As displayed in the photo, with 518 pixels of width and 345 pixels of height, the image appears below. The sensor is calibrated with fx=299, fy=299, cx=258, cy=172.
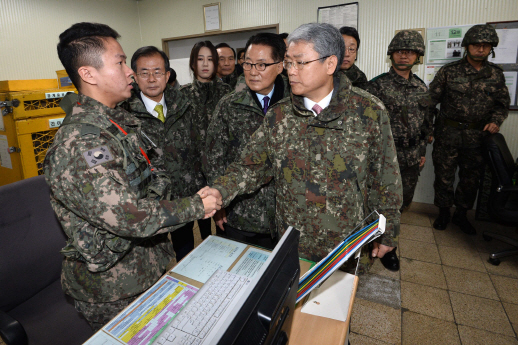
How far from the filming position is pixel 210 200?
1316 mm

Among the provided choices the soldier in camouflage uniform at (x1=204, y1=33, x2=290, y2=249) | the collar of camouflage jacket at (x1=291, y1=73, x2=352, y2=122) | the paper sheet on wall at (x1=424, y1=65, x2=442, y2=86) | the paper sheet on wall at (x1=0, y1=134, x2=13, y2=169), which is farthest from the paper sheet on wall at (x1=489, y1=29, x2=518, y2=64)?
the paper sheet on wall at (x1=0, y1=134, x2=13, y2=169)

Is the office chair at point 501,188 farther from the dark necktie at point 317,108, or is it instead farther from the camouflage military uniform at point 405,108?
the dark necktie at point 317,108

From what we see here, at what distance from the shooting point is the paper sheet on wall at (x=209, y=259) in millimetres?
1162

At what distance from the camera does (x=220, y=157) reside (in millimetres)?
1948

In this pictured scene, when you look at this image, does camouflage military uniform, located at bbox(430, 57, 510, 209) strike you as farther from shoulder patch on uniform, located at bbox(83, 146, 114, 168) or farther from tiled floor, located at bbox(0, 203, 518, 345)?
shoulder patch on uniform, located at bbox(83, 146, 114, 168)

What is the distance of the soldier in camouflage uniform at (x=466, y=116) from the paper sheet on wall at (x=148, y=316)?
10.1 ft

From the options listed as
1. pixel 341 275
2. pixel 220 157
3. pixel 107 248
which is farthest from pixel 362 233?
pixel 220 157

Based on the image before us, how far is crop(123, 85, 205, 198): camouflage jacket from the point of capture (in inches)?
80.0

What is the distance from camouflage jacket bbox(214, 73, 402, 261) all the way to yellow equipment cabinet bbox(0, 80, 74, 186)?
2.33 meters

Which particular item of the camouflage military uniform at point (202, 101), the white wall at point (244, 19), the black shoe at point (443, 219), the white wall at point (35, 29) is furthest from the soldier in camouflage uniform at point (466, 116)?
the white wall at point (35, 29)

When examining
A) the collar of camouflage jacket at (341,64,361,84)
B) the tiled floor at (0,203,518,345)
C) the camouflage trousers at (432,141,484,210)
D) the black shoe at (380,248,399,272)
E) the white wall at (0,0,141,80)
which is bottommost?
the tiled floor at (0,203,518,345)

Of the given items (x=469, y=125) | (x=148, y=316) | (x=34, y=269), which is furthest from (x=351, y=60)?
(x=34, y=269)

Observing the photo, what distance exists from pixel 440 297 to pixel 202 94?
2418 mm

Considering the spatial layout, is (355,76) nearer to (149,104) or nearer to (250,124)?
(250,124)
